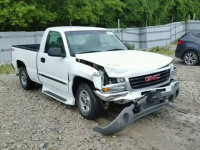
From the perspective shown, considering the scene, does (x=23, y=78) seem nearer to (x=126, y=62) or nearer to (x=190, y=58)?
(x=126, y=62)

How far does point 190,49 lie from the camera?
11.2m

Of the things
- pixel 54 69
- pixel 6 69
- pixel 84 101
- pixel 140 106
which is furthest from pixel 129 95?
pixel 6 69

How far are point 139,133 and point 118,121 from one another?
0.65 meters

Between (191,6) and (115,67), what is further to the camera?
(191,6)

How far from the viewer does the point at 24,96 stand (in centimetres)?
A: 726

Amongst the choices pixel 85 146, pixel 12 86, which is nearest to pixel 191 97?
pixel 85 146

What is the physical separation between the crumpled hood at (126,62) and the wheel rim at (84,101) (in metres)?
0.67

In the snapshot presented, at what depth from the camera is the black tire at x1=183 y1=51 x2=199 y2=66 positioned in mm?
11133

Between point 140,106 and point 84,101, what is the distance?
3.93ft

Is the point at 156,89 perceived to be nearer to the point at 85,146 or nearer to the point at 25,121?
the point at 85,146

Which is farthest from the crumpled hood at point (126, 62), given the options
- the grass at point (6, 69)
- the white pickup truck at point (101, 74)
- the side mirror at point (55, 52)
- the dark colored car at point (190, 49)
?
the grass at point (6, 69)

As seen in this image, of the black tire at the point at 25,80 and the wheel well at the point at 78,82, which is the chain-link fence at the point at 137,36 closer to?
the black tire at the point at 25,80

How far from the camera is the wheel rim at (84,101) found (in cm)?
518

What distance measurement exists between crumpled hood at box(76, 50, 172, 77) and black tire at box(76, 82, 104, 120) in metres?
0.56
